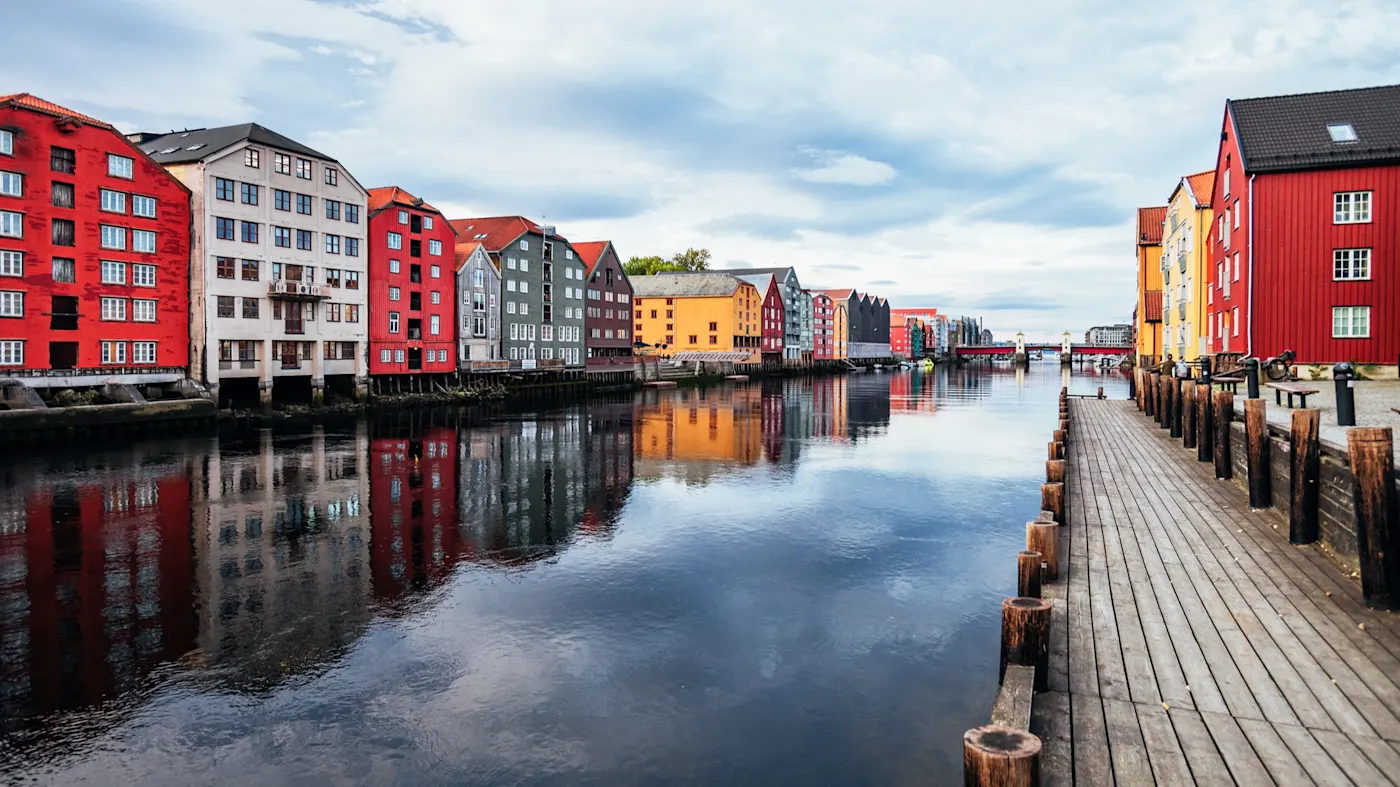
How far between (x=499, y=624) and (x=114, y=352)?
46.1 meters

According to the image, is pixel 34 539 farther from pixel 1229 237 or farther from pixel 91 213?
pixel 1229 237

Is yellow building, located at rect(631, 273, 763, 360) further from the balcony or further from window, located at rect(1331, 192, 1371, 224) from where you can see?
window, located at rect(1331, 192, 1371, 224)

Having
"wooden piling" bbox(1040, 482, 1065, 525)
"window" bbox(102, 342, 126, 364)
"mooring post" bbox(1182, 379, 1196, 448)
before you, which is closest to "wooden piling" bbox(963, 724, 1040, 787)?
"wooden piling" bbox(1040, 482, 1065, 525)

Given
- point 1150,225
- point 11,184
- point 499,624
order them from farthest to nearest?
point 1150,225 < point 11,184 < point 499,624

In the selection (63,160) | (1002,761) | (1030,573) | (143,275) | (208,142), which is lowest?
(1002,761)

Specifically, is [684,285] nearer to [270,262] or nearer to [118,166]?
[270,262]

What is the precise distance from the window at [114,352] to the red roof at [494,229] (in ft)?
119

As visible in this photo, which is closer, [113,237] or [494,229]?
[113,237]

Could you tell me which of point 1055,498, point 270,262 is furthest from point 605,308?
point 1055,498

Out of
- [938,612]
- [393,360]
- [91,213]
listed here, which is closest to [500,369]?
[393,360]

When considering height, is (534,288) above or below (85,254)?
above

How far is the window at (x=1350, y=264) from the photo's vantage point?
3325 centimetres

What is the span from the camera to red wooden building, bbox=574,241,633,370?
95875 mm

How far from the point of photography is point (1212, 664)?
26.3 ft
